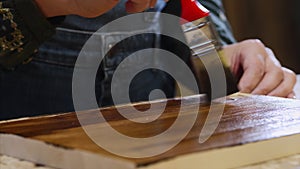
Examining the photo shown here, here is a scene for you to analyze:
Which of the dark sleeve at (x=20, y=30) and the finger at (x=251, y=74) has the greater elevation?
the dark sleeve at (x=20, y=30)

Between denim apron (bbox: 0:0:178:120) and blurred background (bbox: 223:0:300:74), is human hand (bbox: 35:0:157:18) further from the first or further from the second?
blurred background (bbox: 223:0:300:74)

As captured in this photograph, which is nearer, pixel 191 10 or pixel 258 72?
pixel 191 10

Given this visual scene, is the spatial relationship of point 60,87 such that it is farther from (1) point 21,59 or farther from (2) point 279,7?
(2) point 279,7

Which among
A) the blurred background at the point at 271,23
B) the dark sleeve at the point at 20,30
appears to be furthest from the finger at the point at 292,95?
the blurred background at the point at 271,23

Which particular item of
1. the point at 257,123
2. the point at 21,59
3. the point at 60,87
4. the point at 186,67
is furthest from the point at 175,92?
the point at 257,123

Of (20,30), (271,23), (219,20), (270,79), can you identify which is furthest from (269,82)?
(271,23)

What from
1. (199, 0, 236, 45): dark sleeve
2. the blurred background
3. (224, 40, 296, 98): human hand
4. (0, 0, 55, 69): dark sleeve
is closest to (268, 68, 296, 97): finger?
(224, 40, 296, 98): human hand

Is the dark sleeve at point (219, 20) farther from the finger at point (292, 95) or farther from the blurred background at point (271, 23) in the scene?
the blurred background at point (271, 23)

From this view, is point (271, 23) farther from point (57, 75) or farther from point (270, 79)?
point (57, 75)

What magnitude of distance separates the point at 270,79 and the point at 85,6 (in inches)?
15.0

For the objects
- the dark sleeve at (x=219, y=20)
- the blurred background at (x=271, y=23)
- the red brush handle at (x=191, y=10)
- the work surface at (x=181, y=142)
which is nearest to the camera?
the work surface at (x=181, y=142)

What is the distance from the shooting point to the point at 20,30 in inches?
26.7

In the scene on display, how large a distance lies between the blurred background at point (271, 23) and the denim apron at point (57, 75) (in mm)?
1226

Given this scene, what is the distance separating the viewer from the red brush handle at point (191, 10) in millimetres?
621
